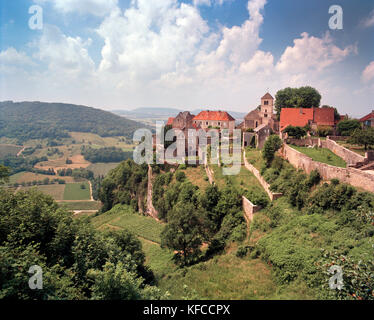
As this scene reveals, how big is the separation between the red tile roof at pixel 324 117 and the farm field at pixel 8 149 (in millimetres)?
91898

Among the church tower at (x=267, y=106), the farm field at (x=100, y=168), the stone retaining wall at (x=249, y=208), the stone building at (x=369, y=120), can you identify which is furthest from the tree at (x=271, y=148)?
the farm field at (x=100, y=168)

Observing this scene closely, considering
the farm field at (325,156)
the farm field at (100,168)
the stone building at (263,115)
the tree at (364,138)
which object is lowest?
the farm field at (100,168)

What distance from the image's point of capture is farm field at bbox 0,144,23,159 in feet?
274

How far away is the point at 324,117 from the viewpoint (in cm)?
3095

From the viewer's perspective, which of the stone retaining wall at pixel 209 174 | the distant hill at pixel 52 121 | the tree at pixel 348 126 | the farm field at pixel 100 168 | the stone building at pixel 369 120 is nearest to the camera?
the tree at pixel 348 126

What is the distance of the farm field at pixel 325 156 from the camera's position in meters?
19.0

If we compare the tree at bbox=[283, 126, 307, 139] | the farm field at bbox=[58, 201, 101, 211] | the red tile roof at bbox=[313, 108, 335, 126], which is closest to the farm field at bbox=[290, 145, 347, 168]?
the tree at bbox=[283, 126, 307, 139]

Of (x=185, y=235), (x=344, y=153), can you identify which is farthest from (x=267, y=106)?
(x=185, y=235)

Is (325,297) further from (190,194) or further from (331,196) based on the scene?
(190,194)

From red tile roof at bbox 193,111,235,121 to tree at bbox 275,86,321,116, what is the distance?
10.3 metres

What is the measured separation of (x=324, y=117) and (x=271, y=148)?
497 inches

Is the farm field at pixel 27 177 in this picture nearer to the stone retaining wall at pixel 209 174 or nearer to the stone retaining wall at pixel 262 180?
the stone retaining wall at pixel 209 174

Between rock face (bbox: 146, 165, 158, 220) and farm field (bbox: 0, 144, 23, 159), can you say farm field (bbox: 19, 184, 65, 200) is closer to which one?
farm field (bbox: 0, 144, 23, 159)

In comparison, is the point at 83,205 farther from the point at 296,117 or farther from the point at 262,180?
the point at 296,117
